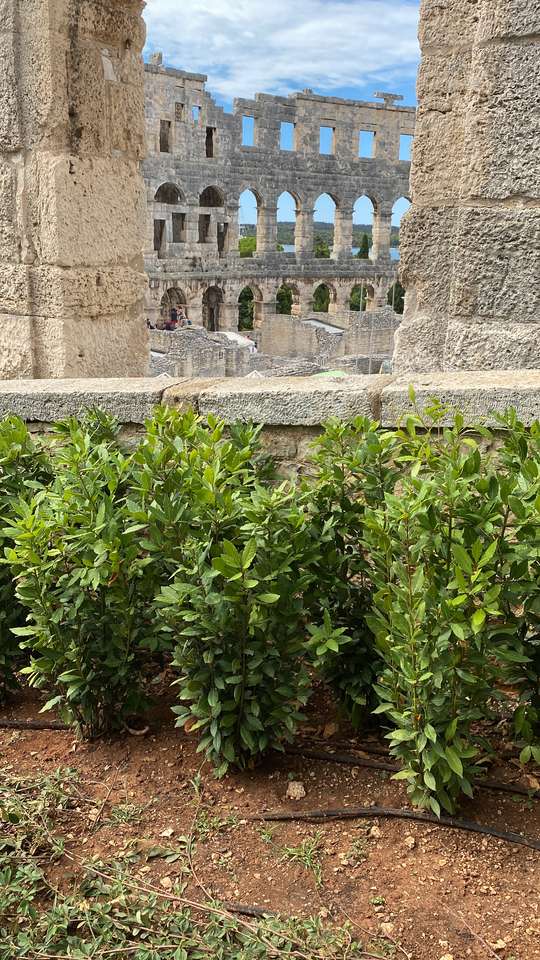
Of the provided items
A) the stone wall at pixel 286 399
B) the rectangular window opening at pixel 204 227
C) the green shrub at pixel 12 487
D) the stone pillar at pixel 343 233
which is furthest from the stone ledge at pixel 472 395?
the stone pillar at pixel 343 233

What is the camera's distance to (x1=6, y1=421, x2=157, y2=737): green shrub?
95.5 inches

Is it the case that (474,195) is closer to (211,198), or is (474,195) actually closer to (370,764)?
(370,764)

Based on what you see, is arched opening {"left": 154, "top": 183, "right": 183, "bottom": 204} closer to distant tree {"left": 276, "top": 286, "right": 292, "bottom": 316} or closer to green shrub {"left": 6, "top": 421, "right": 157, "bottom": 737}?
distant tree {"left": 276, "top": 286, "right": 292, "bottom": 316}

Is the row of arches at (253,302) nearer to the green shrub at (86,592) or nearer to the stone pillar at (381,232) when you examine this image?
the stone pillar at (381,232)

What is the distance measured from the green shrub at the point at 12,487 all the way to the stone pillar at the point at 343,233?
3468 cm

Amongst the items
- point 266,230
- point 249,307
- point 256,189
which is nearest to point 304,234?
point 266,230

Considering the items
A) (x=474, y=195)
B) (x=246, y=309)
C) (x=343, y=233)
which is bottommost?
(x=246, y=309)

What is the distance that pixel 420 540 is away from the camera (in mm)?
2152

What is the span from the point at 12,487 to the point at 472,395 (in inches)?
64.3

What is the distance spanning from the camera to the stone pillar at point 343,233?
36406 millimetres

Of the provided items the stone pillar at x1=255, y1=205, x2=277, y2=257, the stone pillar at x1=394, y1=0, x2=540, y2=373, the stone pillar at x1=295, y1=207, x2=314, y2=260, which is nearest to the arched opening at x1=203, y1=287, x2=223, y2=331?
the stone pillar at x1=255, y1=205, x2=277, y2=257

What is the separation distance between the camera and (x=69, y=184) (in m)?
4.48

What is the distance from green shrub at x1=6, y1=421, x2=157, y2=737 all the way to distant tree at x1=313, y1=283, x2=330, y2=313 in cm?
3762

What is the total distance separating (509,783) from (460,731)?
0.33 meters
